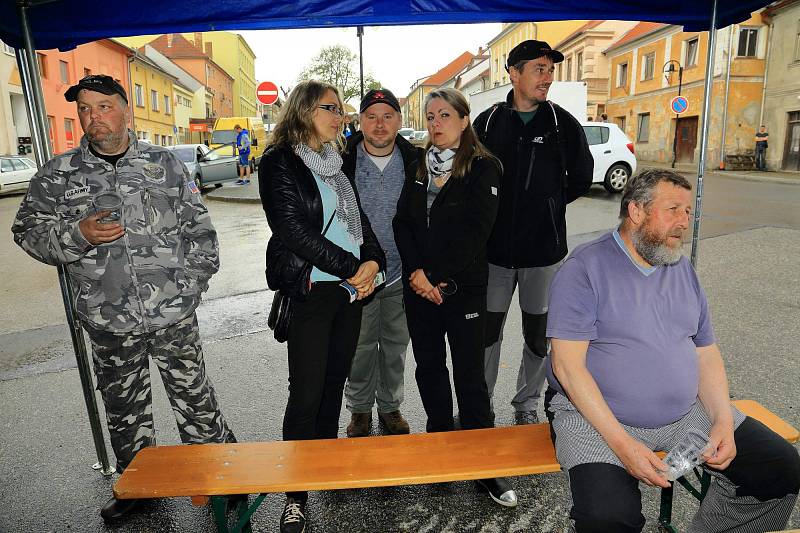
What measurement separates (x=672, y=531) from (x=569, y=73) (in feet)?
144

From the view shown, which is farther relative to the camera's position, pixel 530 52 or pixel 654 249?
pixel 530 52

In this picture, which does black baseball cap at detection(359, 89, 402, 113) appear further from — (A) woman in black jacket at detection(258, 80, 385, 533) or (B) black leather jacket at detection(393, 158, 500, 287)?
(B) black leather jacket at detection(393, 158, 500, 287)

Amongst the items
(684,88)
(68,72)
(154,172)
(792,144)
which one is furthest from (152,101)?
(154,172)

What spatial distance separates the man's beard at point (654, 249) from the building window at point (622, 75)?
3608cm

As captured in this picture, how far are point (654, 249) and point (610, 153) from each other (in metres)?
12.3

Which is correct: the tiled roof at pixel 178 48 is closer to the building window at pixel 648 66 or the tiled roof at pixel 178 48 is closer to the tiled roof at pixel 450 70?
the tiled roof at pixel 450 70

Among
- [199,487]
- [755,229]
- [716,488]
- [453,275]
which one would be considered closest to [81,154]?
[199,487]

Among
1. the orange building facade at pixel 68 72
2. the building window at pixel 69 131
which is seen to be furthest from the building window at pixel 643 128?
the building window at pixel 69 131

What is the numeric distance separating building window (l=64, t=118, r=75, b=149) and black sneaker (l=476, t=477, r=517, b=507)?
95.8 feet

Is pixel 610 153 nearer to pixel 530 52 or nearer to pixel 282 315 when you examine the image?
pixel 530 52

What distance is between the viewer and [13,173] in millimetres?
18094

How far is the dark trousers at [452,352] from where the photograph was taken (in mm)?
2859

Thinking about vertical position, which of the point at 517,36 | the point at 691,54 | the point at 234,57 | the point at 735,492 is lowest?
the point at 735,492

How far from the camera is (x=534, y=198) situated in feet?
10.6
